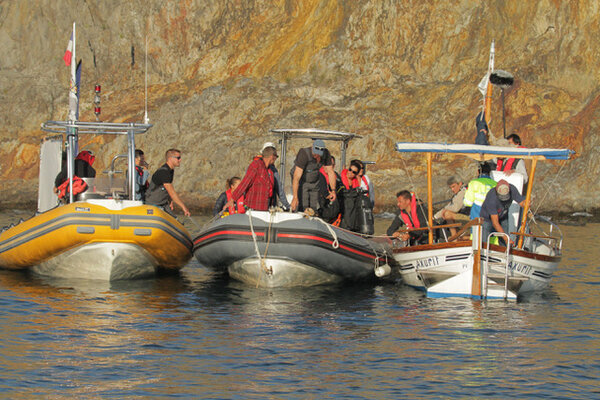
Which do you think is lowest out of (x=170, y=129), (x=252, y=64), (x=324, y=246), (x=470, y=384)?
(x=470, y=384)

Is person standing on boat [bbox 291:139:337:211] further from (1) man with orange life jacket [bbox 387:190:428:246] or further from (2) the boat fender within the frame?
(2) the boat fender

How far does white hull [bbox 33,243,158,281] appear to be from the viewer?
15930mm

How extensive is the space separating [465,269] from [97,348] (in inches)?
248

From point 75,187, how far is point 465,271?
276 inches

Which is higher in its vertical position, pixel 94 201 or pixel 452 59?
pixel 452 59


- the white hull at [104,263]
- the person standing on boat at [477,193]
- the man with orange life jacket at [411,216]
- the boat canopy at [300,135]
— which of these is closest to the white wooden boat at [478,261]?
the person standing on boat at [477,193]

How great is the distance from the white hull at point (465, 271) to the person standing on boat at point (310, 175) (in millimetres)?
1985

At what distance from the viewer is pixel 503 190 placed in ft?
48.8

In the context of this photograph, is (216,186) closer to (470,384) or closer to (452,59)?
(452,59)

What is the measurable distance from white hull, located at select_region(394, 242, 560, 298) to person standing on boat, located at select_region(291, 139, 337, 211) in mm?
1985

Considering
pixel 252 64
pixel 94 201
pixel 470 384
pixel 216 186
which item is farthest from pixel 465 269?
pixel 252 64

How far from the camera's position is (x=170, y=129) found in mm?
50688

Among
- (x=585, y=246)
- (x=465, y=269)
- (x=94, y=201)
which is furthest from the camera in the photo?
(x=585, y=246)

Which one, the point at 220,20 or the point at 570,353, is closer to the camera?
the point at 570,353
